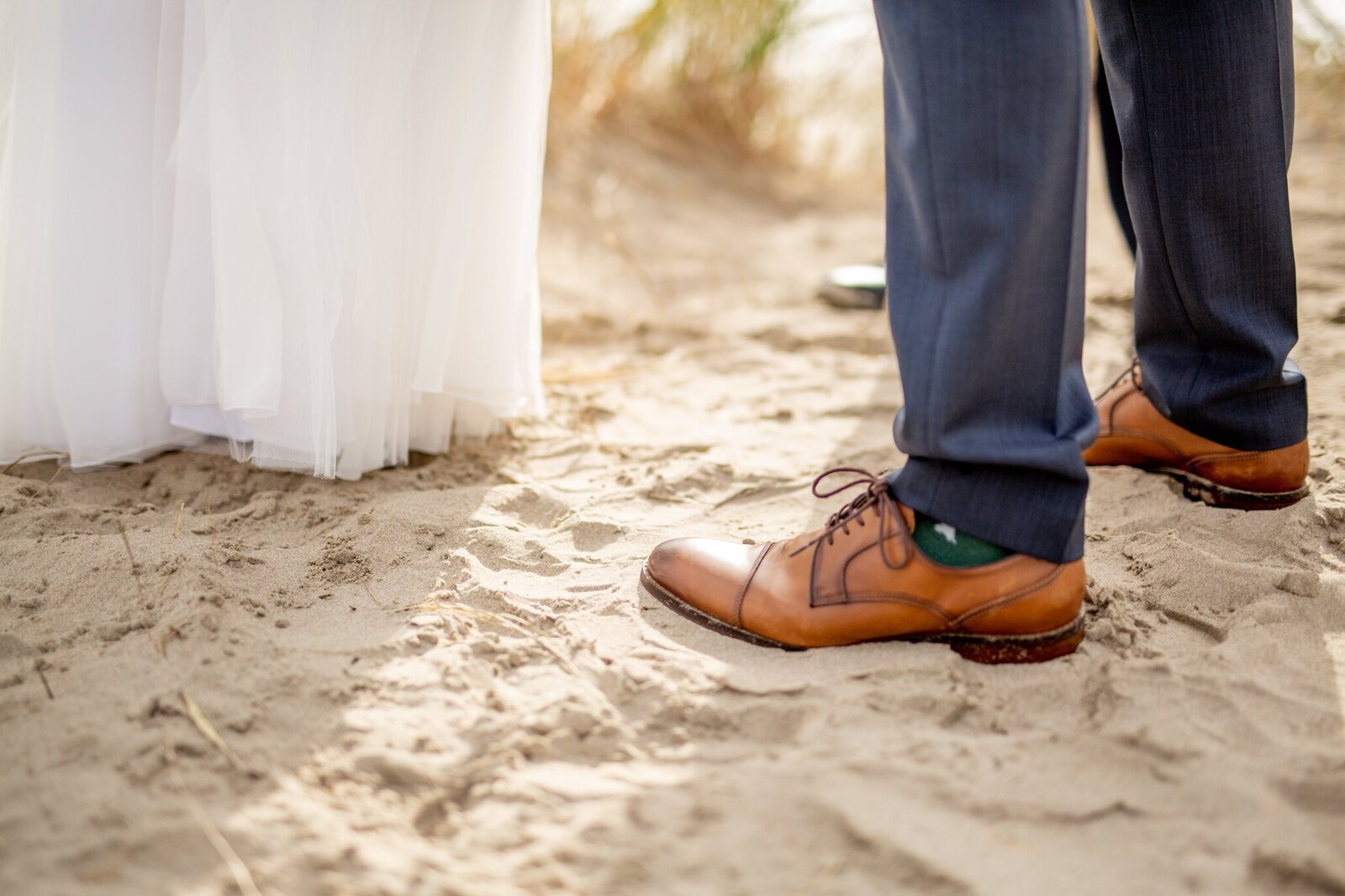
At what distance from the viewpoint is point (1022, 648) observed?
103 centimetres

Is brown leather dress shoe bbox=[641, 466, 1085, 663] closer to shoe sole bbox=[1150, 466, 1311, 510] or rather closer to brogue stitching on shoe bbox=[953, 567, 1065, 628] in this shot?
brogue stitching on shoe bbox=[953, 567, 1065, 628]

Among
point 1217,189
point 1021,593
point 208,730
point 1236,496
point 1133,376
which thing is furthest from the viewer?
point 1133,376

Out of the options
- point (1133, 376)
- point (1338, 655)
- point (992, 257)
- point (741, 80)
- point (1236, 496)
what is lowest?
point (1338, 655)

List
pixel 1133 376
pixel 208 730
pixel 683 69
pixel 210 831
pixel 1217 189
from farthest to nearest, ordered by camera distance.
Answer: pixel 683 69 → pixel 1133 376 → pixel 1217 189 → pixel 208 730 → pixel 210 831

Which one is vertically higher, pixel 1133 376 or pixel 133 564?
pixel 1133 376

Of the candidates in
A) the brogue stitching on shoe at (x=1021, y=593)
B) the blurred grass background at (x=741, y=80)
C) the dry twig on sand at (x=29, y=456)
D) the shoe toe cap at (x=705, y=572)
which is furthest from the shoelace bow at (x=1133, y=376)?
the blurred grass background at (x=741, y=80)

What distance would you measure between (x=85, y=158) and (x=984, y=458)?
54.2 inches

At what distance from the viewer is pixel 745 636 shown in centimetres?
111

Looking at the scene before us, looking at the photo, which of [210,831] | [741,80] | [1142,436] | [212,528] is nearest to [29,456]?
[212,528]

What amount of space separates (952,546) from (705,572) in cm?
30

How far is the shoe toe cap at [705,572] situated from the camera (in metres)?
1.12

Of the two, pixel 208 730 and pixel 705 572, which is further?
pixel 705 572

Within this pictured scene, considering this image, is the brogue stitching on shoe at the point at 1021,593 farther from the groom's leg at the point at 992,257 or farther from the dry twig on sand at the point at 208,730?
the dry twig on sand at the point at 208,730

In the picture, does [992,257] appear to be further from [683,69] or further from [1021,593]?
[683,69]
